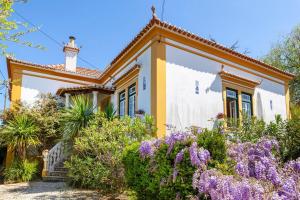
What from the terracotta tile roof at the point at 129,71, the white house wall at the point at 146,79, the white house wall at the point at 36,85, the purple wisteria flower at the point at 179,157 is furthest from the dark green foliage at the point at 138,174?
the white house wall at the point at 36,85

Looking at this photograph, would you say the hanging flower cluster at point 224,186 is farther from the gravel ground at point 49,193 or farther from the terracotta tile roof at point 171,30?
the terracotta tile roof at point 171,30

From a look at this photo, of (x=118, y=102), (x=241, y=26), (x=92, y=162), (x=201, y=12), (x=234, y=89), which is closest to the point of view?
(x=92, y=162)

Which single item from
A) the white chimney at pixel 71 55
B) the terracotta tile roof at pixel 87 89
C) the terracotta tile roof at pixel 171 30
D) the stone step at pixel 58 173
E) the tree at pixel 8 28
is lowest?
the stone step at pixel 58 173

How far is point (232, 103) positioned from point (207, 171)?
30.5 ft

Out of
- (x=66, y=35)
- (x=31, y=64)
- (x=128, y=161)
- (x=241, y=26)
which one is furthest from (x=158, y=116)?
(x=66, y=35)

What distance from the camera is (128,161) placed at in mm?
6199

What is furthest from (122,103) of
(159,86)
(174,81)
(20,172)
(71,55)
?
(71,55)

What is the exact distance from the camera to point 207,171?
14.7ft

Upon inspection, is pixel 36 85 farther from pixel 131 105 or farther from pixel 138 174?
pixel 138 174

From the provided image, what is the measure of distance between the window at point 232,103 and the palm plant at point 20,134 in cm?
825

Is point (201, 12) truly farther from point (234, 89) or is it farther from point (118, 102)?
point (118, 102)

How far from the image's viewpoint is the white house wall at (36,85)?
15062 millimetres

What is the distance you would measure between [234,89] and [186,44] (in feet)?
11.0

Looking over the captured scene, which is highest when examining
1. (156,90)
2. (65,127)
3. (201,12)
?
(201,12)
